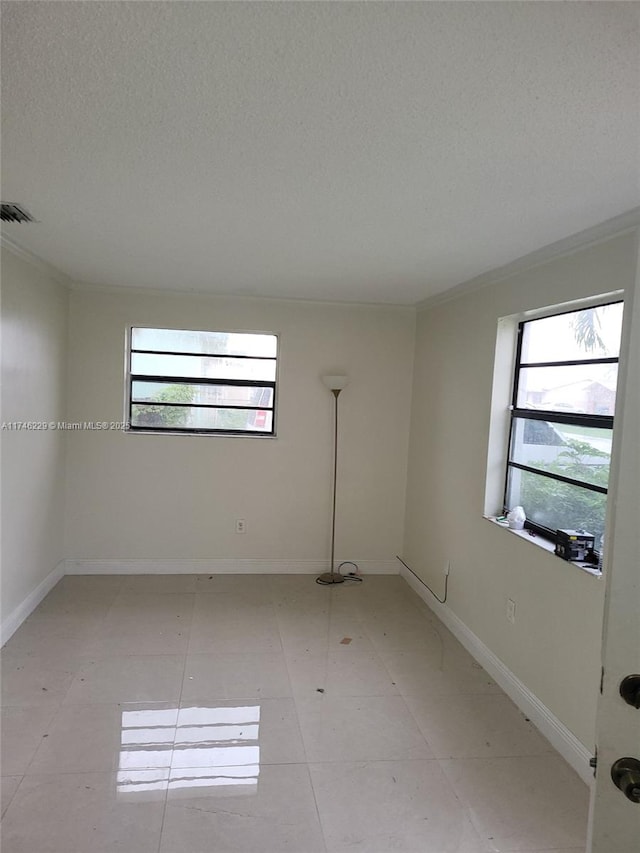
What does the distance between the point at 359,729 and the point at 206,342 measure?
318 cm

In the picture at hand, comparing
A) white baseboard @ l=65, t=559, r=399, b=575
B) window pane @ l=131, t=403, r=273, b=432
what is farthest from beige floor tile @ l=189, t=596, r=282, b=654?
window pane @ l=131, t=403, r=273, b=432

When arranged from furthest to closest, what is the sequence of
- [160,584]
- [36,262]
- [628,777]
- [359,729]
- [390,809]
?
[160,584], [36,262], [359,729], [390,809], [628,777]

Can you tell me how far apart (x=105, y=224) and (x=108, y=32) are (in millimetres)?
1666

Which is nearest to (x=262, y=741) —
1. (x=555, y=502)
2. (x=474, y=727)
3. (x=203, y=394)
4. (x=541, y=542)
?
(x=474, y=727)

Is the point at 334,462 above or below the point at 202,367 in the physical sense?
below

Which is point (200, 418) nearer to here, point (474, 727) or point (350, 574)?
point (350, 574)

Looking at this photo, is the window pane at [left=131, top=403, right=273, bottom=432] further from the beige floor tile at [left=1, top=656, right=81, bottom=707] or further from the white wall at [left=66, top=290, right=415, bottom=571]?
the beige floor tile at [left=1, top=656, right=81, bottom=707]

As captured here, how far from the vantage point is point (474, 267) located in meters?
3.36

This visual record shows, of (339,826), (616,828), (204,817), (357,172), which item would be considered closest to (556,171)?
(357,172)

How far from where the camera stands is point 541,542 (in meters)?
3.01

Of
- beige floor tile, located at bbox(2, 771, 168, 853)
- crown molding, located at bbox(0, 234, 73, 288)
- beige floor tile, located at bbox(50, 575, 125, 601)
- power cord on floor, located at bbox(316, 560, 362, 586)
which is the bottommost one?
beige floor tile, located at bbox(2, 771, 168, 853)

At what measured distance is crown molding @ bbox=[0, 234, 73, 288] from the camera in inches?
125

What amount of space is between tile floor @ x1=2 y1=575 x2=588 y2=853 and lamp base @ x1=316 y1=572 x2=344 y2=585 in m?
0.67

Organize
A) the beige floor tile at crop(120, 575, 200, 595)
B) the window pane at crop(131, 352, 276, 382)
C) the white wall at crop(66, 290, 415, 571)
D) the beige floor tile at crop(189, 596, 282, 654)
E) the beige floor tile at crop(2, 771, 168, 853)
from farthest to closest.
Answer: the window pane at crop(131, 352, 276, 382)
the white wall at crop(66, 290, 415, 571)
the beige floor tile at crop(120, 575, 200, 595)
the beige floor tile at crop(189, 596, 282, 654)
the beige floor tile at crop(2, 771, 168, 853)
